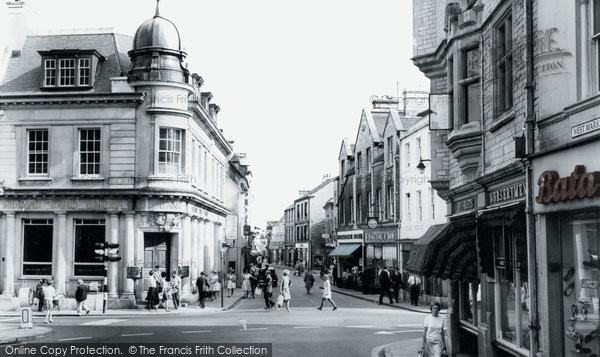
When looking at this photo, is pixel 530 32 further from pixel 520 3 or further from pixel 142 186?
pixel 142 186

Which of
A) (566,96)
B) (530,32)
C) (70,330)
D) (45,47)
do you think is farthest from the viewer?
(45,47)

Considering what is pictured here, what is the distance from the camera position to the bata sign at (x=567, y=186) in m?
8.86

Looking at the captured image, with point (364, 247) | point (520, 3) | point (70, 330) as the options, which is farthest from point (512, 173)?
point (364, 247)

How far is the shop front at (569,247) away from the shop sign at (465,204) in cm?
462

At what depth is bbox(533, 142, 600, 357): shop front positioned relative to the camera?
920 centimetres

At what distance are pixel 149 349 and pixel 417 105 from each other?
36.0m

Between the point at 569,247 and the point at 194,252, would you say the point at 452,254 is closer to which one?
the point at 569,247

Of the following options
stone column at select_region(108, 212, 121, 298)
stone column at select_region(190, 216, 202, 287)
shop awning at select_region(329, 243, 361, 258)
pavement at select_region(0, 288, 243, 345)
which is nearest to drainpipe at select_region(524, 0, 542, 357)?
pavement at select_region(0, 288, 243, 345)

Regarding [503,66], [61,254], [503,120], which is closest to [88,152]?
[61,254]

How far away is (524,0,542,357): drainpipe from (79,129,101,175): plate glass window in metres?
25.2

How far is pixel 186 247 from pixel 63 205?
6156 millimetres

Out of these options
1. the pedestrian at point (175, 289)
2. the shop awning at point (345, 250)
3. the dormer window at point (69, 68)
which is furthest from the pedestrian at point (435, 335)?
the shop awning at point (345, 250)

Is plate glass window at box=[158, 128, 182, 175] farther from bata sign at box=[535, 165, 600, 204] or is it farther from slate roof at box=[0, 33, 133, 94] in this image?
bata sign at box=[535, 165, 600, 204]

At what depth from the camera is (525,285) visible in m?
12.0
